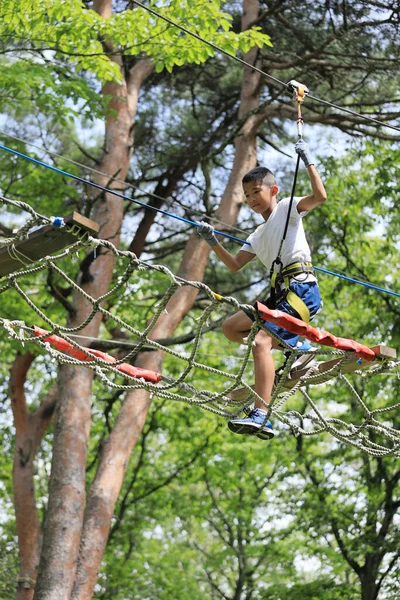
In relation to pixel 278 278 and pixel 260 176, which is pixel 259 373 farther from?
pixel 260 176

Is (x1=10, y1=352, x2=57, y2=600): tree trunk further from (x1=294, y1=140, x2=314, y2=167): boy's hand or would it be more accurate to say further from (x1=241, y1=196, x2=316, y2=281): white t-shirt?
(x1=294, y1=140, x2=314, y2=167): boy's hand

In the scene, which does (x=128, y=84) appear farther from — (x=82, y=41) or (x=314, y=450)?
(x=314, y=450)

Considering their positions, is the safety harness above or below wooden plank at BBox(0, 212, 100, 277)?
above

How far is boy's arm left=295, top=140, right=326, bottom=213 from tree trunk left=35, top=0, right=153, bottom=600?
378cm

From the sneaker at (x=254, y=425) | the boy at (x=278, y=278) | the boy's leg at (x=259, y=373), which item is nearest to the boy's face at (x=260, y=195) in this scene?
the boy at (x=278, y=278)

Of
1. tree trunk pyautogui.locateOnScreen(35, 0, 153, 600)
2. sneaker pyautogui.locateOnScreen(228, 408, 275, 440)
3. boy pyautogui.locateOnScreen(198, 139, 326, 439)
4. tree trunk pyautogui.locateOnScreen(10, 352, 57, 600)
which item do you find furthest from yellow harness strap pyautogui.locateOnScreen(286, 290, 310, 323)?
tree trunk pyautogui.locateOnScreen(10, 352, 57, 600)

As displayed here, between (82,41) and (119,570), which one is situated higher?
(82,41)

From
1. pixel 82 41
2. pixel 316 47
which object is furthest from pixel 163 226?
pixel 82 41

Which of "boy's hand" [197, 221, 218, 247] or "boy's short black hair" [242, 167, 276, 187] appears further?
"boy's hand" [197, 221, 218, 247]

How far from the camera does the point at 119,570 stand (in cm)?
1330

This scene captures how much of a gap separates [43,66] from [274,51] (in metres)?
2.66

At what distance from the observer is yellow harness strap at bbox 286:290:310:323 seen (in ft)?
13.9

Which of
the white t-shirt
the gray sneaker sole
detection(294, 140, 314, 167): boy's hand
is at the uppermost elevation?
detection(294, 140, 314, 167): boy's hand

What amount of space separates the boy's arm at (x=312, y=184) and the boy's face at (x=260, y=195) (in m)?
0.19
